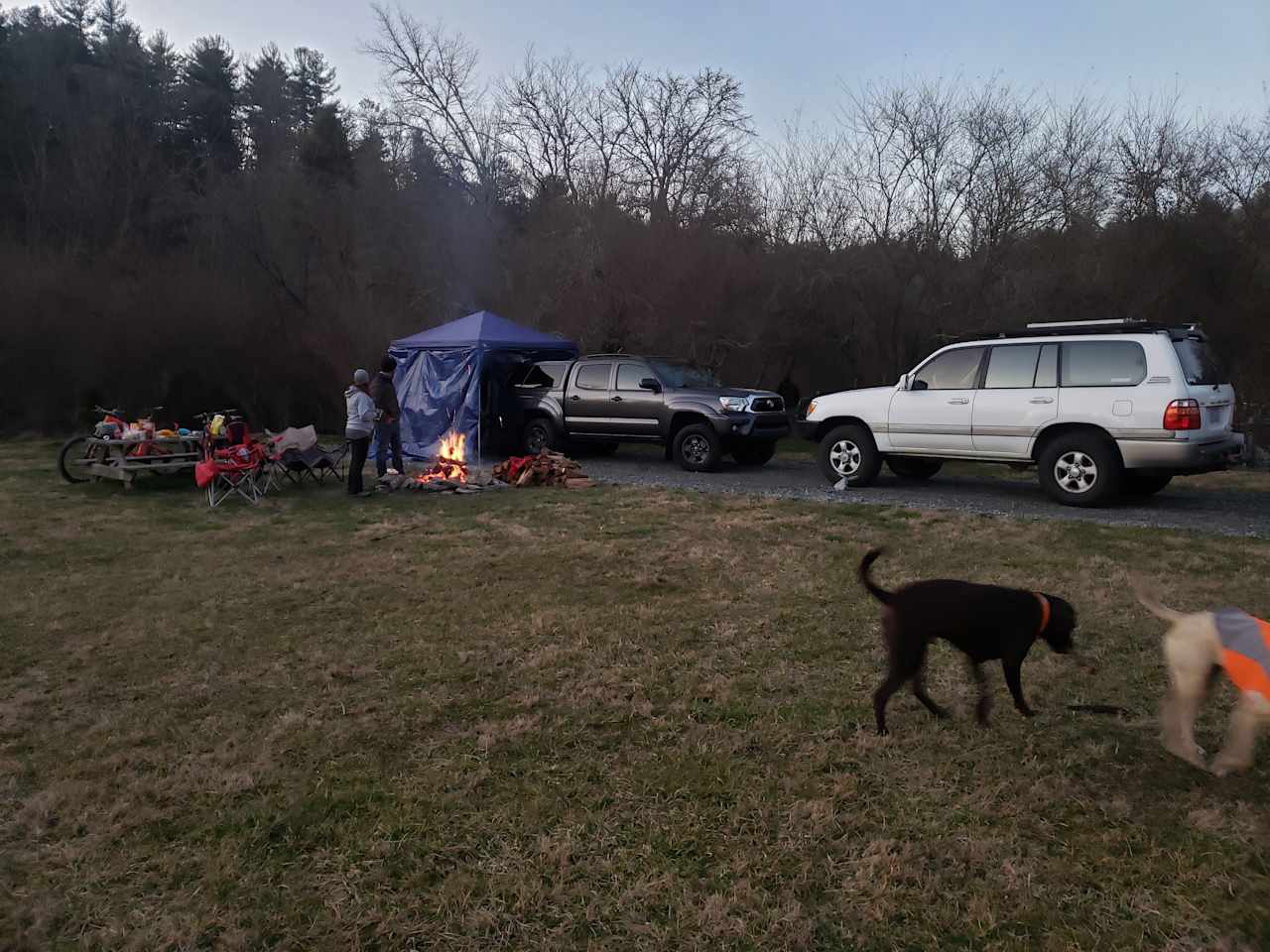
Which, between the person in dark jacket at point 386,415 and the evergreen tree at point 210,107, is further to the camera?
the evergreen tree at point 210,107

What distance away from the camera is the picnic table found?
1035 cm

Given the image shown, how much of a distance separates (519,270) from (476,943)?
17996 millimetres

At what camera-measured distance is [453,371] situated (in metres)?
13.7

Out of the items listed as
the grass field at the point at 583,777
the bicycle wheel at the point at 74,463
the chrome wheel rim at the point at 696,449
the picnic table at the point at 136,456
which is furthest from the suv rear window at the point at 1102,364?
the bicycle wheel at the point at 74,463

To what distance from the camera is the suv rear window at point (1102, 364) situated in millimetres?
8430

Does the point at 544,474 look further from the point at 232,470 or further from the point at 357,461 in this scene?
the point at 232,470

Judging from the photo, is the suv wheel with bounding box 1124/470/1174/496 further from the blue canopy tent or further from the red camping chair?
the red camping chair

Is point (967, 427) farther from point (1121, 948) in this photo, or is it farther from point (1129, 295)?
point (1121, 948)

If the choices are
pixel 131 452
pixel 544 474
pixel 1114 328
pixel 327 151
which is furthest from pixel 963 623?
pixel 327 151

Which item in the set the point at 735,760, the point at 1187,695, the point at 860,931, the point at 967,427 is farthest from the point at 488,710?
the point at 967,427

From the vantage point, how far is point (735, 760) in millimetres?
3354

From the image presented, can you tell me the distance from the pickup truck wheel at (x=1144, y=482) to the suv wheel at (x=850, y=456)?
2.62 meters

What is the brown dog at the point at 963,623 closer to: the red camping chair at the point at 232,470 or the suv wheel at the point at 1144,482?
the suv wheel at the point at 1144,482

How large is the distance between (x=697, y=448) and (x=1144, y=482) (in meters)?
5.50
